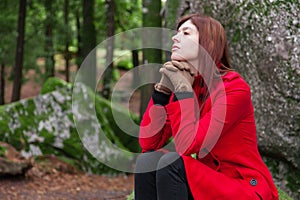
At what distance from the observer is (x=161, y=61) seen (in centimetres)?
836

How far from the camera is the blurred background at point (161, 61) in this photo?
4.48 m

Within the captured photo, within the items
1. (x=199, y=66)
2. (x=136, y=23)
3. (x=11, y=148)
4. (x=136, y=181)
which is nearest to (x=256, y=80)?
(x=199, y=66)

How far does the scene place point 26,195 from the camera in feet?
19.0

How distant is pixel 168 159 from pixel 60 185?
4142 mm

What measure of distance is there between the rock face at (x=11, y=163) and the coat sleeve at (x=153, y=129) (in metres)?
3.36

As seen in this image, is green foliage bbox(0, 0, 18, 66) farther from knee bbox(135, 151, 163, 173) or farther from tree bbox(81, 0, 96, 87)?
knee bbox(135, 151, 163, 173)

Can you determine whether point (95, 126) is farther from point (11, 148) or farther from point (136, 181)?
point (136, 181)

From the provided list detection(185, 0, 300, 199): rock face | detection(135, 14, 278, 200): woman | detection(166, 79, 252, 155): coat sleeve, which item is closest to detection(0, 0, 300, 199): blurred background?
detection(185, 0, 300, 199): rock face

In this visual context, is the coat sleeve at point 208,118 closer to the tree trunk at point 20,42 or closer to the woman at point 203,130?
the woman at point 203,130

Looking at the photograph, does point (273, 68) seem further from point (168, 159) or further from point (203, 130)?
point (168, 159)

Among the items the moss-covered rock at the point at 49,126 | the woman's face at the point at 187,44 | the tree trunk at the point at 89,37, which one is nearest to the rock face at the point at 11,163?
the moss-covered rock at the point at 49,126

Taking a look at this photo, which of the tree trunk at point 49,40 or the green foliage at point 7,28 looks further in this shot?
the tree trunk at point 49,40

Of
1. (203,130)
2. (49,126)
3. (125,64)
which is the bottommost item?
(125,64)

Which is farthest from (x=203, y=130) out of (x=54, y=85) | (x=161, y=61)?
(x=161, y=61)
